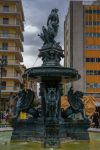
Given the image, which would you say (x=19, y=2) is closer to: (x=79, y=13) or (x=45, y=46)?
(x=79, y=13)

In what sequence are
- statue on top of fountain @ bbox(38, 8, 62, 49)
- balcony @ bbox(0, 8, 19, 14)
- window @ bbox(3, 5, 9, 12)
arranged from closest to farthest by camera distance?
statue on top of fountain @ bbox(38, 8, 62, 49) → balcony @ bbox(0, 8, 19, 14) → window @ bbox(3, 5, 9, 12)

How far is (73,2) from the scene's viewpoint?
81.4m

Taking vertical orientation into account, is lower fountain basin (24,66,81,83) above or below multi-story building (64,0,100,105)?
below

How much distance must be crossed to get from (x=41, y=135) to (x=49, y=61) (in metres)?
3.22

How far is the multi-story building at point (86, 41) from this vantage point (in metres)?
80.6

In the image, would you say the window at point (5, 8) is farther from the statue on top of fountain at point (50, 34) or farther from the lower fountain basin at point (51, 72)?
the lower fountain basin at point (51, 72)

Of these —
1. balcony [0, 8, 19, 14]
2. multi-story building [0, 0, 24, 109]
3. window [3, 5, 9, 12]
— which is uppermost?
window [3, 5, 9, 12]

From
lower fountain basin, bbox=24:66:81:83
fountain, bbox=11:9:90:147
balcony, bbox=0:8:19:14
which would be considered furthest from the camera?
balcony, bbox=0:8:19:14

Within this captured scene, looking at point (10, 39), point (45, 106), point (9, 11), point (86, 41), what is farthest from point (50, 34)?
point (86, 41)

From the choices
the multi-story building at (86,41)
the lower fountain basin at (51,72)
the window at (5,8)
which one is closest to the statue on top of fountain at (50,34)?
the lower fountain basin at (51,72)

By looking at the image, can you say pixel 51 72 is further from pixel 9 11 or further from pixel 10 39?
pixel 9 11

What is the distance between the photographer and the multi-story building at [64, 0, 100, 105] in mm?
80625

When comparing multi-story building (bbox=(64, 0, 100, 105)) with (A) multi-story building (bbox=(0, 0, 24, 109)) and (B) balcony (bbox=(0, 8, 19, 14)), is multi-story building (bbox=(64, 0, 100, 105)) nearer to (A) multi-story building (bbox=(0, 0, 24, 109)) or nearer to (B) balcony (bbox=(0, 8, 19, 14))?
(A) multi-story building (bbox=(0, 0, 24, 109))

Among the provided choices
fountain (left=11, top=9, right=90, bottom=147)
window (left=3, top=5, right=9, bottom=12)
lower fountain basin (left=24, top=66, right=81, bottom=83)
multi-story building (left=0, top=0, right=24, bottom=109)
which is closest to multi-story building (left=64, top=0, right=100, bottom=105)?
multi-story building (left=0, top=0, right=24, bottom=109)
